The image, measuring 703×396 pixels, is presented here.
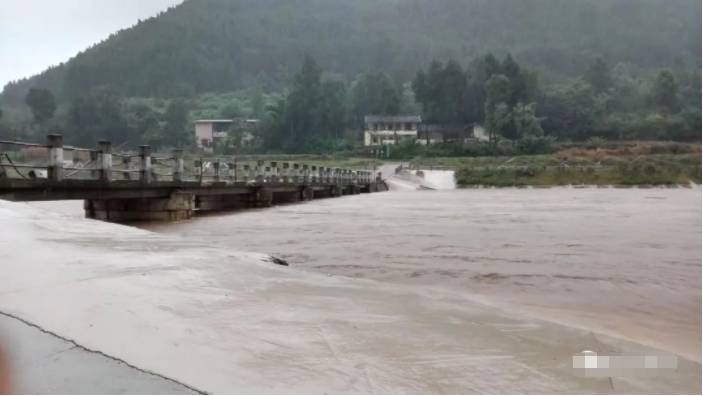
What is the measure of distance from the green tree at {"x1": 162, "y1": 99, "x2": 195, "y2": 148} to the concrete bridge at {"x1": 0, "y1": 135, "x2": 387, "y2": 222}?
6777cm

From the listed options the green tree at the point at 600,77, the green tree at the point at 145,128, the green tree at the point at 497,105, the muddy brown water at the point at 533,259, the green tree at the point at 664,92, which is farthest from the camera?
the green tree at the point at 600,77

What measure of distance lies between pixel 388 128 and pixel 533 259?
9862cm

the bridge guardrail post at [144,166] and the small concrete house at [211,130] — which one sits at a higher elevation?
the small concrete house at [211,130]

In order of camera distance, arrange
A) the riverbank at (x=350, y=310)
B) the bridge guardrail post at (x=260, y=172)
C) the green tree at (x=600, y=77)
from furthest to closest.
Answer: the green tree at (x=600, y=77) < the bridge guardrail post at (x=260, y=172) < the riverbank at (x=350, y=310)

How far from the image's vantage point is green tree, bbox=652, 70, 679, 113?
91.7m

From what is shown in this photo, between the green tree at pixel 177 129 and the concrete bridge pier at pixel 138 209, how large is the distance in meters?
75.1

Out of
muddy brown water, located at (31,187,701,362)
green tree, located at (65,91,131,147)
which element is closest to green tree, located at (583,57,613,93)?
green tree, located at (65,91,131,147)

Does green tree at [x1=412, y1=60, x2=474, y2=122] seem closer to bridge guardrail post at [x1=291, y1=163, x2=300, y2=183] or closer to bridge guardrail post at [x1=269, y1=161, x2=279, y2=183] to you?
bridge guardrail post at [x1=291, y1=163, x2=300, y2=183]

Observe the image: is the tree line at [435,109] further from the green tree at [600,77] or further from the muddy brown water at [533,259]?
the muddy brown water at [533,259]

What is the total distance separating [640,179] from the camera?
50875mm

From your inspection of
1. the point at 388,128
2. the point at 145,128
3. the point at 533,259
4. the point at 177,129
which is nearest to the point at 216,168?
the point at 533,259

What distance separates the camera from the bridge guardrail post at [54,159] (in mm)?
10281

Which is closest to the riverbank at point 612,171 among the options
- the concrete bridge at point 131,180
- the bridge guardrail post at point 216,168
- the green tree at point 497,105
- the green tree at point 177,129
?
the green tree at point 497,105

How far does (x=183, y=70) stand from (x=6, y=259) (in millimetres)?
177416
